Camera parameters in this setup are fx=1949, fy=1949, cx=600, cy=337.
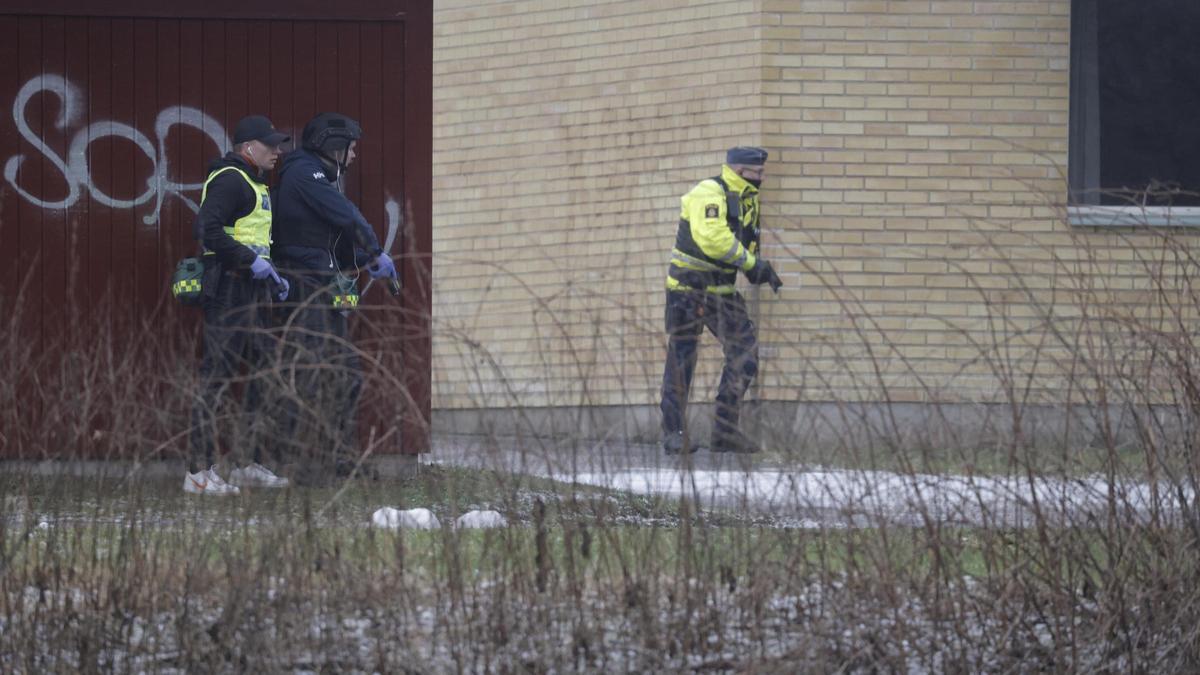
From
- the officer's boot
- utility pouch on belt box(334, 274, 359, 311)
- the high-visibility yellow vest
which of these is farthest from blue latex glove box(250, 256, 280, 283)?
the officer's boot

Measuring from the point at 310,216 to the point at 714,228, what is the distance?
2.63 meters

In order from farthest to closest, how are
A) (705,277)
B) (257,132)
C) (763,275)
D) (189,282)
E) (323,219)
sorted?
(763,275)
(705,277)
(323,219)
(189,282)
(257,132)

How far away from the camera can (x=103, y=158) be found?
9.70 m

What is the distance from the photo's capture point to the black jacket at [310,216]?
30.5 ft

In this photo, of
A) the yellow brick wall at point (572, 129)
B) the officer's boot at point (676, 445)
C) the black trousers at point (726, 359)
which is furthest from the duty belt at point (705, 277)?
the officer's boot at point (676, 445)

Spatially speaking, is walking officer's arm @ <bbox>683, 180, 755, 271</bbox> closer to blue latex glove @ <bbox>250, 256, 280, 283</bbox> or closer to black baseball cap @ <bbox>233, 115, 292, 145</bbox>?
black baseball cap @ <bbox>233, 115, 292, 145</bbox>

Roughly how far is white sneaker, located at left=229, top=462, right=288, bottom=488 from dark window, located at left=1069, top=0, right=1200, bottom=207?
7476mm

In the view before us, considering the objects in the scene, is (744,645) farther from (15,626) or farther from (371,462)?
(15,626)

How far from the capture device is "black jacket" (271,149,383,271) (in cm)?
928

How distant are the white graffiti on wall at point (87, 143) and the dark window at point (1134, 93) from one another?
5.47m

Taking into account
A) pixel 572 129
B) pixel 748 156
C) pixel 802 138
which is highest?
pixel 572 129

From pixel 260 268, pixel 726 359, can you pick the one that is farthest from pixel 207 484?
pixel 260 268

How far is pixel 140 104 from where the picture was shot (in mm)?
9688

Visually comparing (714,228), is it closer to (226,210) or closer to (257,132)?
(257,132)
